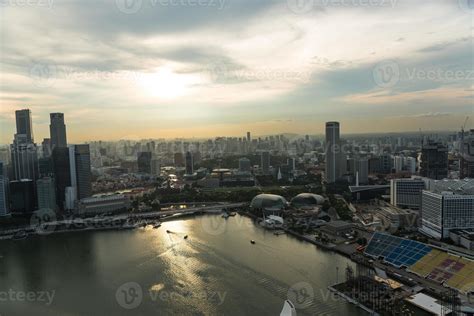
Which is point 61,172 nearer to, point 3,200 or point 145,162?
point 3,200

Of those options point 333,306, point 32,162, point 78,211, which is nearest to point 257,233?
point 333,306

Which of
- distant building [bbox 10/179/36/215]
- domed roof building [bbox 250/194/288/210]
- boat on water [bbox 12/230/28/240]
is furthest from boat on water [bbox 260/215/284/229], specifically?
distant building [bbox 10/179/36/215]

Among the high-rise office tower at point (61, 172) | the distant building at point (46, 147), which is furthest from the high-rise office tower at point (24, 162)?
the high-rise office tower at point (61, 172)

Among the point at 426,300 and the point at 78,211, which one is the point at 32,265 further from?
the point at 426,300

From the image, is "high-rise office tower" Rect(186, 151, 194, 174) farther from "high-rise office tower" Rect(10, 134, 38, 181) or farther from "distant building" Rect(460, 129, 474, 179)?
"distant building" Rect(460, 129, 474, 179)

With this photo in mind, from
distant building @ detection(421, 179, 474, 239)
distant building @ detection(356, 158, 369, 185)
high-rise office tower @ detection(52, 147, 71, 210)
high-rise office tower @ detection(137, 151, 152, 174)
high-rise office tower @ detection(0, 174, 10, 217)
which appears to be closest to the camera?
distant building @ detection(421, 179, 474, 239)

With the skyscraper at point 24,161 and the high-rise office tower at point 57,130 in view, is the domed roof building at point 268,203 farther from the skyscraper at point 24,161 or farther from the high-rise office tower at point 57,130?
the high-rise office tower at point 57,130

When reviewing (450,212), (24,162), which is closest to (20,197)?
(24,162)
